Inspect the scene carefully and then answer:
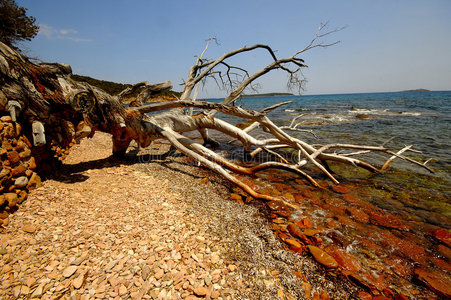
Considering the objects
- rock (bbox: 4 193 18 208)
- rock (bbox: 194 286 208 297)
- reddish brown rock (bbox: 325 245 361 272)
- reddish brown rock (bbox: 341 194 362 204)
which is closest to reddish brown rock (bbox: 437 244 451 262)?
reddish brown rock (bbox: 341 194 362 204)

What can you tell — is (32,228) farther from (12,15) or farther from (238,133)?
(12,15)

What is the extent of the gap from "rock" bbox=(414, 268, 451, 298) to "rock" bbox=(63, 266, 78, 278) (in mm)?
4971

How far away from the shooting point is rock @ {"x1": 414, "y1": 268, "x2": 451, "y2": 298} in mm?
2670

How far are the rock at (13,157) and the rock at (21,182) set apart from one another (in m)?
0.27

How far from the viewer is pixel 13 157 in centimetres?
289

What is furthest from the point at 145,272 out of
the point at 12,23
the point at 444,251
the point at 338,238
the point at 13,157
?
the point at 12,23

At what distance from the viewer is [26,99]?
10.8 feet

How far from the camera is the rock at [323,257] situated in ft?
9.62

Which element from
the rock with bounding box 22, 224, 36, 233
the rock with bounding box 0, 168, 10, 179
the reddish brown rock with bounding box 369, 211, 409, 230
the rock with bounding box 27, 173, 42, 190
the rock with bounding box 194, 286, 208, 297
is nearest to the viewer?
the rock with bounding box 194, 286, 208, 297

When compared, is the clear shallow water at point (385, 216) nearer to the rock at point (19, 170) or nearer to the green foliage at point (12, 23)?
the rock at point (19, 170)

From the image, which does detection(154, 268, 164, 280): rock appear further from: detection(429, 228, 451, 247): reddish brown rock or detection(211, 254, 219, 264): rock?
detection(429, 228, 451, 247): reddish brown rock

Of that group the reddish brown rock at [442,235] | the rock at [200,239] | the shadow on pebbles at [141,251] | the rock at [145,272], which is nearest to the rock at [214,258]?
the shadow on pebbles at [141,251]

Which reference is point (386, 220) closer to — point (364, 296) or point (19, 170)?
point (364, 296)

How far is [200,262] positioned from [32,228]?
94.9 inches
